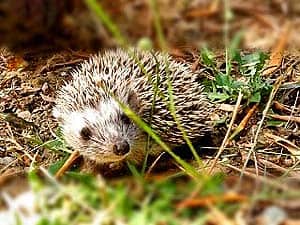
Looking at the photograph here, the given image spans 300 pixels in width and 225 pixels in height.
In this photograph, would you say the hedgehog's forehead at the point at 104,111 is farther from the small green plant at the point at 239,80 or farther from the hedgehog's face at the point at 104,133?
the small green plant at the point at 239,80

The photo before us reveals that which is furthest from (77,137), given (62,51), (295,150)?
(295,150)

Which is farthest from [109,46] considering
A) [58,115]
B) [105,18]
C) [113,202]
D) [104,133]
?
[105,18]

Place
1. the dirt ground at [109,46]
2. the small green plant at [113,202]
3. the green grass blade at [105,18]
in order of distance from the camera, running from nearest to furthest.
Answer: the green grass blade at [105,18]
the small green plant at [113,202]
the dirt ground at [109,46]

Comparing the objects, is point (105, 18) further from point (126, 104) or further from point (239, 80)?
point (239, 80)

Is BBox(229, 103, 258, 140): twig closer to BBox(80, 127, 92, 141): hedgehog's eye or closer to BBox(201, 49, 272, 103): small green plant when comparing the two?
BBox(201, 49, 272, 103): small green plant

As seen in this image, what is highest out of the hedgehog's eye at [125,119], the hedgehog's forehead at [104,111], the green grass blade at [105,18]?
the green grass blade at [105,18]

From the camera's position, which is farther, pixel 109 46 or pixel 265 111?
pixel 109 46

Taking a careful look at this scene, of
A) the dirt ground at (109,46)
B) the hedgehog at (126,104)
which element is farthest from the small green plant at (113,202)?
the hedgehog at (126,104)

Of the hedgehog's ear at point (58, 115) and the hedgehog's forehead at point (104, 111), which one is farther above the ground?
the hedgehog's forehead at point (104, 111)
